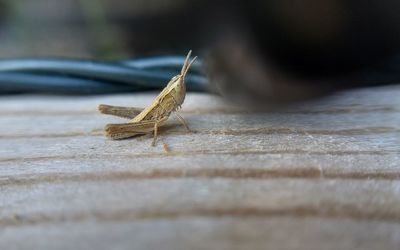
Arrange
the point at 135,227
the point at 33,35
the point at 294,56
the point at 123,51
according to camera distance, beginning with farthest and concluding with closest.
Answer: the point at 33,35, the point at 123,51, the point at 294,56, the point at 135,227

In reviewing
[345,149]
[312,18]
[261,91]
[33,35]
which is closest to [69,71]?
[261,91]

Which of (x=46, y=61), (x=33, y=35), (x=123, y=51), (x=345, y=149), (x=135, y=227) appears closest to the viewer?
(x=135, y=227)

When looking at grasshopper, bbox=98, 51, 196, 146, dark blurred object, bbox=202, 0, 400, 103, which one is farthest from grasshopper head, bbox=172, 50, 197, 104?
dark blurred object, bbox=202, 0, 400, 103

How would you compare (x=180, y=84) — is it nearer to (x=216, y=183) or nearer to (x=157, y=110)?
(x=157, y=110)

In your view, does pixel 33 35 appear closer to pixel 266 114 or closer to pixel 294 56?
pixel 294 56

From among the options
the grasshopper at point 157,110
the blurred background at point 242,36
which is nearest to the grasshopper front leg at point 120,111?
the grasshopper at point 157,110

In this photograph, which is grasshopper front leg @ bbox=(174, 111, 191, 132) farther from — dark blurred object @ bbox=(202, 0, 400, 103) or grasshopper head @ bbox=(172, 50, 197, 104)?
dark blurred object @ bbox=(202, 0, 400, 103)
